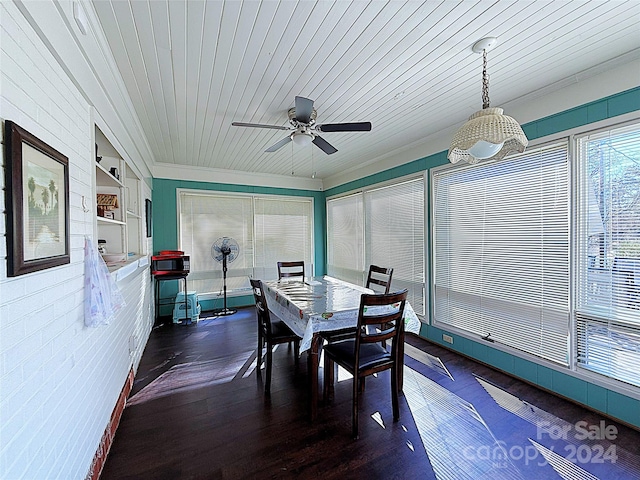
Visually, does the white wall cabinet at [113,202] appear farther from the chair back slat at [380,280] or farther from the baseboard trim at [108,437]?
the chair back slat at [380,280]

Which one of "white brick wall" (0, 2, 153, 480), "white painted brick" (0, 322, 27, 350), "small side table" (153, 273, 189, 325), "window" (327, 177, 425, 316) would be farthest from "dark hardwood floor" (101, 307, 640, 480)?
"small side table" (153, 273, 189, 325)

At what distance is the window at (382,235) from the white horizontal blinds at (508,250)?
33cm

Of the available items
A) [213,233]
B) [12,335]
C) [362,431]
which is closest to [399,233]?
[362,431]

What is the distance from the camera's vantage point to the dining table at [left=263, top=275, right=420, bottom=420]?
2.10 m

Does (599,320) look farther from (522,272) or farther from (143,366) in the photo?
(143,366)

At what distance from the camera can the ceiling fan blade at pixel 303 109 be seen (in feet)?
7.36

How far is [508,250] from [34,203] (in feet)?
11.4

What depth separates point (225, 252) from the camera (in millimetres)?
4902

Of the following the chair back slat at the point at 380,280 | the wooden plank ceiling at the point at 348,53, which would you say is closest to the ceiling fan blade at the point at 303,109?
the wooden plank ceiling at the point at 348,53

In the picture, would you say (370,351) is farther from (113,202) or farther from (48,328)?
(113,202)

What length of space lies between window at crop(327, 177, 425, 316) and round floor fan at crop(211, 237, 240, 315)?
210 cm

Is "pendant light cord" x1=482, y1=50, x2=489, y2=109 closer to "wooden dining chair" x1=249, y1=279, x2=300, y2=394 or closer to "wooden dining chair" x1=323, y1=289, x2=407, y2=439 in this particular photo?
"wooden dining chair" x1=323, y1=289, x2=407, y2=439

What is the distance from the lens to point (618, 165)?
205 cm

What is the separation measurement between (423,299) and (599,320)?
1.80 meters
